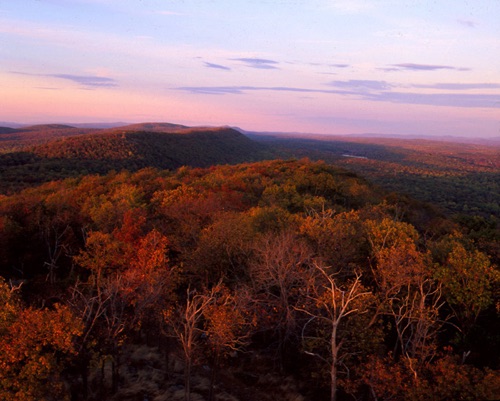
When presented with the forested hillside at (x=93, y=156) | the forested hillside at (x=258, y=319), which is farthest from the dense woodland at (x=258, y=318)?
the forested hillside at (x=93, y=156)

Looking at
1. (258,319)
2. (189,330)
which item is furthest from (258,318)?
(189,330)

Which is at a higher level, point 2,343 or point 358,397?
point 2,343

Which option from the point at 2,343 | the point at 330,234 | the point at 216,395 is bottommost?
the point at 216,395

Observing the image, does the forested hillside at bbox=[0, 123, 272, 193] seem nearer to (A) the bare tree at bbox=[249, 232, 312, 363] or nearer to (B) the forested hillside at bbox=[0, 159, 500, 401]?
(B) the forested hillside at bbox=[0, 159, 500, 401]

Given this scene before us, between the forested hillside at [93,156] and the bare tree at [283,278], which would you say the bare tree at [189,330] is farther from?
the forested hillside at [93,156]

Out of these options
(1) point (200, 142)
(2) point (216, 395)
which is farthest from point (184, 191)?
(1) point (200, 142)

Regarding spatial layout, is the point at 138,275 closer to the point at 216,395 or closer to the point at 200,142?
the point at 216,395

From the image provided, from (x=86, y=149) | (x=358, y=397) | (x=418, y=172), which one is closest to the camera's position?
(x=358, y=397)

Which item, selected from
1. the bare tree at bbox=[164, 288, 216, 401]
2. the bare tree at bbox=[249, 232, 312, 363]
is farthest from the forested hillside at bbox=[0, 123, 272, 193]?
the bare tree at bbox=[249, 232, 312, 363]
